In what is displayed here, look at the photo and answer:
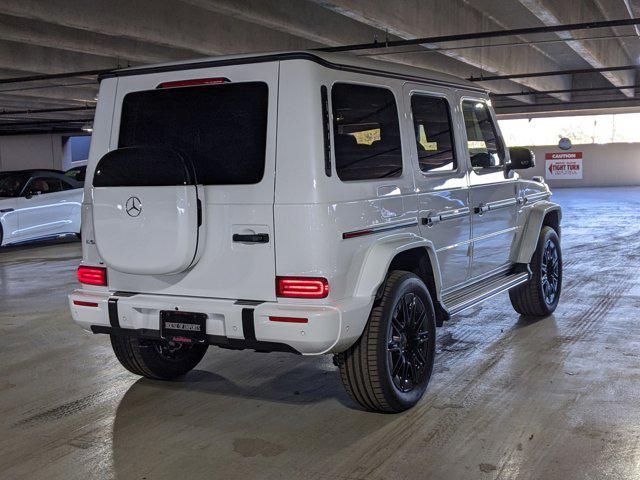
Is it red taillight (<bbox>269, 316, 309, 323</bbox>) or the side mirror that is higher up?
the side mirror

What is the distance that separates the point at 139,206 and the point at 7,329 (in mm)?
3907

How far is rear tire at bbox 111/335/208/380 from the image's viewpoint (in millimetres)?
5457

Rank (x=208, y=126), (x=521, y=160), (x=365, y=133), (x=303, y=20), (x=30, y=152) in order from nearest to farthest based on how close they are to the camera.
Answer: (x=208, y=126) < (x=365, y=133) < (x=521, y=160) < (x=303, y=20) < (x=30, y=152)

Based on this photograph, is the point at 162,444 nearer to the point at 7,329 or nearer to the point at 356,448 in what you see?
the point at 356,448

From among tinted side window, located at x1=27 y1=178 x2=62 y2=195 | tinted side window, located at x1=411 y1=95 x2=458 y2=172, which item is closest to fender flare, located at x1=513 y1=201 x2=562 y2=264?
tinted side window, located at x1=411 y1=95 x2=458 y2=172

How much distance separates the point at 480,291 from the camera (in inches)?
239

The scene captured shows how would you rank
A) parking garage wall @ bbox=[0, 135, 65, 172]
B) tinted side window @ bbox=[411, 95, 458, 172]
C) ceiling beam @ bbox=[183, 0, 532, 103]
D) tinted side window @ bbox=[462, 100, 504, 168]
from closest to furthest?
tinted side window @ bbox=[411, 95, 458, 172], tinted side window @ bbox=[462, 100, 504, 168], ceiling beam @ bbox=[183, 0, 532, 103], parking garage wall @ bbox=[0, 135, 65, 172]

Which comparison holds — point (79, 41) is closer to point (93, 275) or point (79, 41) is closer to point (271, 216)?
point (93, 275)

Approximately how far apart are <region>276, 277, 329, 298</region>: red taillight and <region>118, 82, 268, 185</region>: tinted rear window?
0.60m

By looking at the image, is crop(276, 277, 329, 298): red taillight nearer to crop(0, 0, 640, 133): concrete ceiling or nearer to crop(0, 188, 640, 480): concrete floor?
crop(0, 188, 640, 480): concrete floor

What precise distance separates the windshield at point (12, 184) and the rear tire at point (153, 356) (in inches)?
414

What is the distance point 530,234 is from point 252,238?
11.5ft

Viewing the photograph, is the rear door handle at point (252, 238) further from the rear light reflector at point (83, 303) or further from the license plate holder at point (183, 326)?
the rear light reflector at point (83, 303)

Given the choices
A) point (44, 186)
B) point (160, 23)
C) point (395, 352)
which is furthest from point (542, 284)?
point (44, 186)
